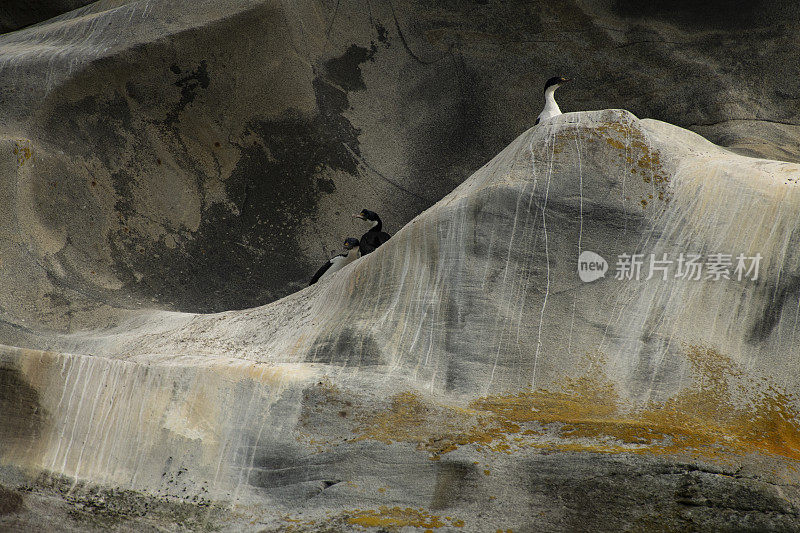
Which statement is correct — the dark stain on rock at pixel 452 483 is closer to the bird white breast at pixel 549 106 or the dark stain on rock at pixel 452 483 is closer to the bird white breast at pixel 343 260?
the bird white breast at pixel 343 260

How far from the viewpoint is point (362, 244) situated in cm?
643

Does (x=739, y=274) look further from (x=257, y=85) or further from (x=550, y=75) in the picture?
(x=257, y=85)

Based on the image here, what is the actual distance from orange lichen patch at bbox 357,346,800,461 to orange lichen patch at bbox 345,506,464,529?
0.26 metres

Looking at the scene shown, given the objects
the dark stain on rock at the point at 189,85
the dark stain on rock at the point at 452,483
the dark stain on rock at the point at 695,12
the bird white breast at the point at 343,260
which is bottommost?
the dark stain on rock at the point at 452,483

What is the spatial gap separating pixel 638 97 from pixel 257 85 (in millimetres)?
4002

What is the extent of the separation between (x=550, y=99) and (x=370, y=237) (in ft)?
7.48

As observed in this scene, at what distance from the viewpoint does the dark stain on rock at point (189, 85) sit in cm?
693

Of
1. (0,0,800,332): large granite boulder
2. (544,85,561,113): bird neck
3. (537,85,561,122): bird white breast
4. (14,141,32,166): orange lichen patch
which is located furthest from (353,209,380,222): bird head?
(14,141,32,166): orange lichen patch

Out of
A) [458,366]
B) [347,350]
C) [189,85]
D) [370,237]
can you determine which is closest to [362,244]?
[370,237]

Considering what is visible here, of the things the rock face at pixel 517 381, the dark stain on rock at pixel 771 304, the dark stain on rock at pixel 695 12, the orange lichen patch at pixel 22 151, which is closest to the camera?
the rock face at pixel 517 381

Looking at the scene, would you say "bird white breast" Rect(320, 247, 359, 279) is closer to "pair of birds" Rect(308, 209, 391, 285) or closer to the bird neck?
"pair of birds" Rect(308, 209, 391, 285)

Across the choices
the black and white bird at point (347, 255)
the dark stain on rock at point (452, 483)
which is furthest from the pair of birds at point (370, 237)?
the dark stain on rock at point (452, 483)

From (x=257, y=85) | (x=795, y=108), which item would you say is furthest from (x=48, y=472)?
(x=795, y=108)

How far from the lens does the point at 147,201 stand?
6.63 meters
